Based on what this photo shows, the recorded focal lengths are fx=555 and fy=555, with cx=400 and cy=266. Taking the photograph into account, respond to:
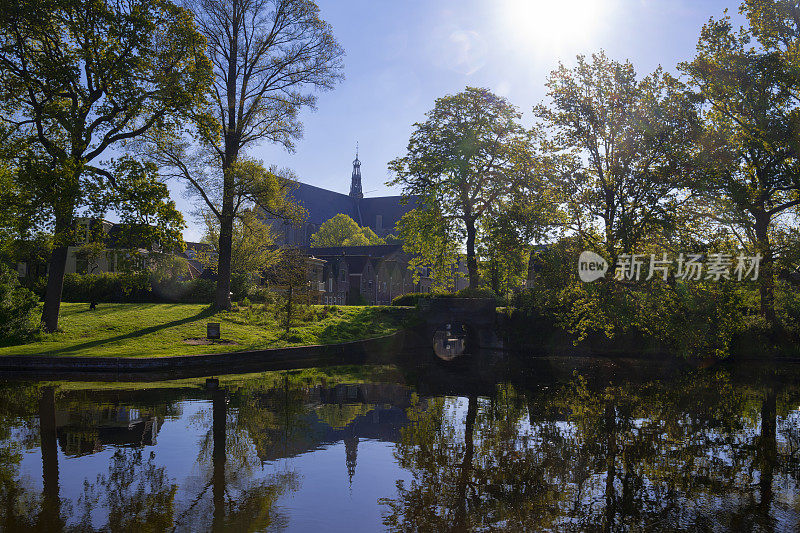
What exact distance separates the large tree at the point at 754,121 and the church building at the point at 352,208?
226 feet

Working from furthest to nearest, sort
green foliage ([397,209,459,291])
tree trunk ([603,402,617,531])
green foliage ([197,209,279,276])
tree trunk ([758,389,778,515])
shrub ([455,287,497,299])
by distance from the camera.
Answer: green foliage ([197,209,279,276]), green foliage ([397,209,459,291]), shrub ([455,287,497,299]), tree trunk ([758,389,778,515]), tree trunk ([603,402,617,531])

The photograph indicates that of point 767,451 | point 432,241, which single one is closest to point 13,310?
point 432,241

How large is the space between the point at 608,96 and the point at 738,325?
43.6 ft

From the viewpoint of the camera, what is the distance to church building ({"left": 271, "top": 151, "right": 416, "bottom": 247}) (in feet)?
315

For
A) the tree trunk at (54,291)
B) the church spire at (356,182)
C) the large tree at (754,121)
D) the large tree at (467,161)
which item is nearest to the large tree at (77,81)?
the tree trunk at (54,291)

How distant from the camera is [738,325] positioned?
91.9 feet

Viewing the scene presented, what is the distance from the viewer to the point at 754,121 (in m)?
28.5

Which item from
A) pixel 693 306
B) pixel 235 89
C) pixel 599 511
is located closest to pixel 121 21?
pixel 235 89

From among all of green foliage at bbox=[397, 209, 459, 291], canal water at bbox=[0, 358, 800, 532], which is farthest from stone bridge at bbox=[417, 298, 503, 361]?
canal water at bbox=[0, 358, 800, 532]

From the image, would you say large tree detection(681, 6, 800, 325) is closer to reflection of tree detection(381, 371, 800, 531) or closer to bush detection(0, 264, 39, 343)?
reflection of tree detection(381, 371, 800, 531)

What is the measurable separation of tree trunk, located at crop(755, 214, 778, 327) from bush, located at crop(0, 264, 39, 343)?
110 feet

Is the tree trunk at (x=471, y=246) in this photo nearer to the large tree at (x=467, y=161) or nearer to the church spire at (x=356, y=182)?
the large tree at (x=467, y=161)

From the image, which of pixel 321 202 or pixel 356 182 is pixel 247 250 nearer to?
pixel 321 202

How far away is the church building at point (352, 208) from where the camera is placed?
96.1 m
